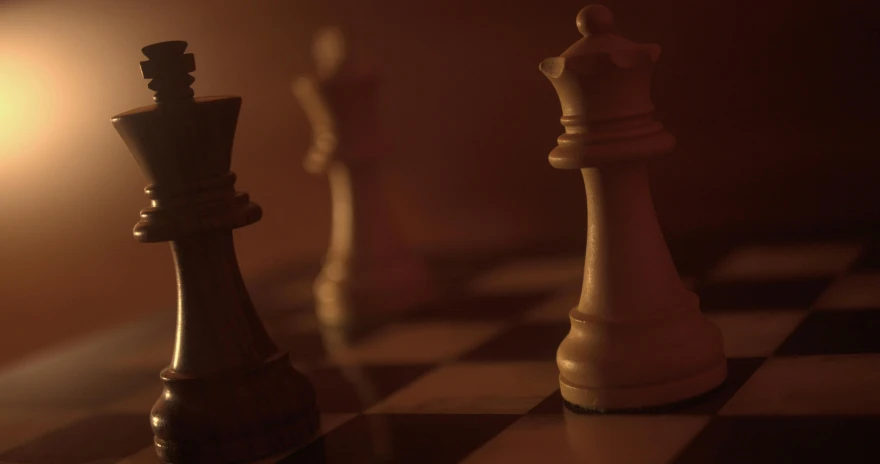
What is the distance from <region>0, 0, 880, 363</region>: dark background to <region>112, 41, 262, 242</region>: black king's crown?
0.48 m

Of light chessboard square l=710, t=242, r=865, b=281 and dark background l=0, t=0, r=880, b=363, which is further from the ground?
dark background l=0, t=0, r=880, b=363

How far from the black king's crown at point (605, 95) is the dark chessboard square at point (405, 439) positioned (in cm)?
19

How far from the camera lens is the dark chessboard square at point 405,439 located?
0.65m

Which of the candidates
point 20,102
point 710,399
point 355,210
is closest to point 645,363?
point 710,399

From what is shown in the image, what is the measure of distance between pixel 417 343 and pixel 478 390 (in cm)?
19

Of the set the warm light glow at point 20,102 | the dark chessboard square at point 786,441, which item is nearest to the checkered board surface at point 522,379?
the dark chessboard square at point 786,441

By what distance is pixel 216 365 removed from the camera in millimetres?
730

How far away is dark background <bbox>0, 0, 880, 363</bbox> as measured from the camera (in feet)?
3.35

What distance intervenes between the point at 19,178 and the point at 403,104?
0.73 metres

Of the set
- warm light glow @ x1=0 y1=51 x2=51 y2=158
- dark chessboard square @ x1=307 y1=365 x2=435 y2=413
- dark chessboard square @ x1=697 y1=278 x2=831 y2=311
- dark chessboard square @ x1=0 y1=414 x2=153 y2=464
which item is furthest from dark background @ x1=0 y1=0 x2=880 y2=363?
dark chessboard square @ x1=0 y1=414 x2=153 y2=464

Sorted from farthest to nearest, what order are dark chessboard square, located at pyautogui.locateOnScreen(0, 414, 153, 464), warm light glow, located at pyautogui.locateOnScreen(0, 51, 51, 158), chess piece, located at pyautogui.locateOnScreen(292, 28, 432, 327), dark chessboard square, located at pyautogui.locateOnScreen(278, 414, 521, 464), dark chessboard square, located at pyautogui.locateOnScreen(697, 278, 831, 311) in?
1. warm light glow, located at pyautogui.locateOnScreen(0, 51, 51, 158)
2. chess piece, located at pyautogui.locateOnScreen(292, 28, 432, 327)
3. dark chessboard square, located at pyautogui.locateOnScreen(697, 278, 831, 311)
4. dark chessboard square, located at pyautogui.locateOnScreen(0, 414, 153, 464)
5. dark chessboard square, located at pyautogui.locateOnScreen(278, 414, 521, 464)

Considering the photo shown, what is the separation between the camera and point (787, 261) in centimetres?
101

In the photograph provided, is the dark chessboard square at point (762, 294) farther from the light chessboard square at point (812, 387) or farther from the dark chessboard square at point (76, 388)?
the dark chessboard square at point (76, 388)

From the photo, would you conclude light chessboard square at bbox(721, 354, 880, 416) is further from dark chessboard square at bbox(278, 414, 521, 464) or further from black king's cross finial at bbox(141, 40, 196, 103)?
black king's cross finial at bbox(141, 40, 196, 103)
